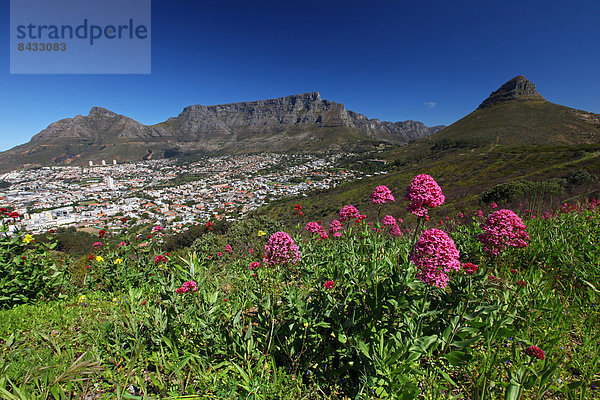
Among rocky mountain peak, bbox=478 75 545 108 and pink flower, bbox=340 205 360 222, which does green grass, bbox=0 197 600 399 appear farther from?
rocky mountain peak, bbox=478 75 545 108

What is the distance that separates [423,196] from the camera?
289 cm

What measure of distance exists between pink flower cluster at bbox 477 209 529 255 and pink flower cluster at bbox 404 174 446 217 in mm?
707

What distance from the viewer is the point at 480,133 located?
75.9 meters

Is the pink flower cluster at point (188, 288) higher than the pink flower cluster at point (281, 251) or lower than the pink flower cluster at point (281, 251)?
lower

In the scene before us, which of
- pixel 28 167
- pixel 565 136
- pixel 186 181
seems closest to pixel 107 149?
pixel 28 167

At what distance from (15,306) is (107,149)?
233 meters

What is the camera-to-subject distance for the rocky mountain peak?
10347 cm

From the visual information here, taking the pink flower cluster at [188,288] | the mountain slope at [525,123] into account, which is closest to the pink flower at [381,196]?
the pink flower cluster at [188,288]

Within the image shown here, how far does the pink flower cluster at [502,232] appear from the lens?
2.84 meters

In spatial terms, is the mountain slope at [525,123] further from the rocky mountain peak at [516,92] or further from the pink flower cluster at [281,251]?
the pink flower cluster at [281,251]

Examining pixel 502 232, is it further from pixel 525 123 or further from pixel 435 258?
pixel 525 123

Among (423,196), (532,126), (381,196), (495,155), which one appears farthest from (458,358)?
(532,126)

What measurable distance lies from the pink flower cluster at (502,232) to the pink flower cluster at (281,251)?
7.89ft

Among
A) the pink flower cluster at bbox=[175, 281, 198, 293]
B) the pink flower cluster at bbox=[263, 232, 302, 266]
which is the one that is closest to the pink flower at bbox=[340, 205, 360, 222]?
the pink flower cluster at bbox=[263, 232, 302, 266]
